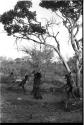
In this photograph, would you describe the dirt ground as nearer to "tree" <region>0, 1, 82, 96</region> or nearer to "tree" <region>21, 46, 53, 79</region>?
"tree" <region>0, 1, 82, 96</region>

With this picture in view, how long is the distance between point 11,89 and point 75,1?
918cm

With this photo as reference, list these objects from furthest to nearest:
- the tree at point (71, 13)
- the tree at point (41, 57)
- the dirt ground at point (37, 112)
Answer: the tree at point (41, 57) < the tree at point (71, 13) < the dirt ground at point (37, 112)

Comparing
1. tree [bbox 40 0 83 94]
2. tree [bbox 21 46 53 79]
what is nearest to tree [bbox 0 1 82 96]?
tree [bbox 40 0 83 94]

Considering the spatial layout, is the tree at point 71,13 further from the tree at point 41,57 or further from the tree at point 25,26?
the tree at point 41,57

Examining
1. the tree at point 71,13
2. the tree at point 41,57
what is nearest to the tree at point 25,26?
the tree at point 71,13

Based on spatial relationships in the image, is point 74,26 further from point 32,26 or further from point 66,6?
point 32,26

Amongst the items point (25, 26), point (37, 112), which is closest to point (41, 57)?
point (25, 26)

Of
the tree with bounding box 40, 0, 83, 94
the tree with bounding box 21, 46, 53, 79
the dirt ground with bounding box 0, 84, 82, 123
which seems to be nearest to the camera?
the dirt ground with bounding box 0, 84, 82, 123

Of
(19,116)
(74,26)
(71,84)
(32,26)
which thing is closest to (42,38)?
→ (32,26)

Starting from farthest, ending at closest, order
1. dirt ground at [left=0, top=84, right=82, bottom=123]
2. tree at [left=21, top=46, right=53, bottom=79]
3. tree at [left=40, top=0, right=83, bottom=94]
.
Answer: tree at [left=21, top=46, right=53, bottom=79] < tree at [left=40, top=0, right=83, bottom=94] < dirt ground at [left=0, top=84, right=82, bottom=123]

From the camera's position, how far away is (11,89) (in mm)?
21859

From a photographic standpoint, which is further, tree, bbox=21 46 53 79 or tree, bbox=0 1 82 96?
tree, bbox=21 46 53 79

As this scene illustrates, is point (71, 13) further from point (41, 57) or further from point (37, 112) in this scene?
point (41, 57)

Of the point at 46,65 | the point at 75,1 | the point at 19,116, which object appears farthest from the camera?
the point at 46,65
